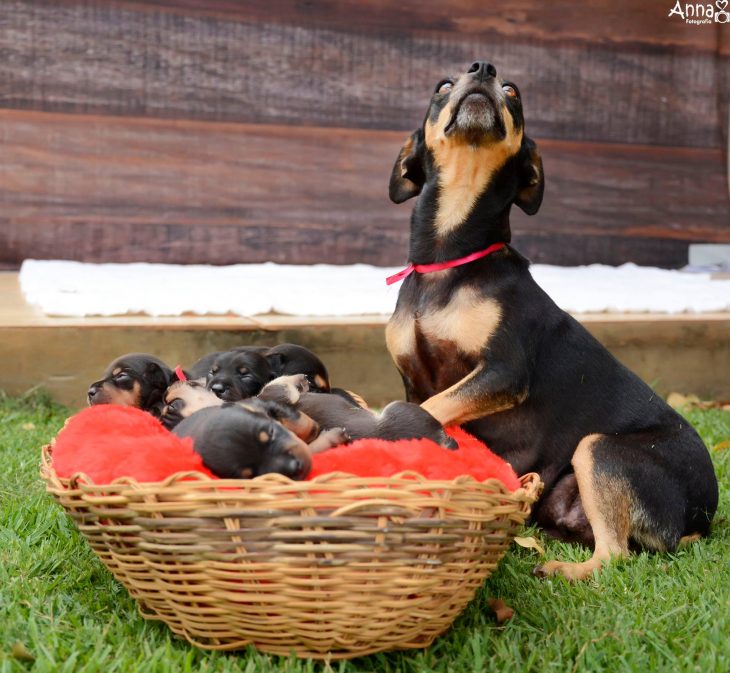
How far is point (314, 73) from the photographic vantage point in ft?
22.0

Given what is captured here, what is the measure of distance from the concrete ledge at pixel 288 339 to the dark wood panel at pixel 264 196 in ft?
4.29

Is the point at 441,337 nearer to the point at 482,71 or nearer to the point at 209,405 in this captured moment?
the point at 209,405

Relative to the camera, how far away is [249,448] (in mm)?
2146

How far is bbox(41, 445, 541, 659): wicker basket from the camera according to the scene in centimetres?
191

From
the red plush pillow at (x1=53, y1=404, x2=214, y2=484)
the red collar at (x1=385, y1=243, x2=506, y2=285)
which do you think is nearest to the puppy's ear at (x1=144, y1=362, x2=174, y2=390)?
the red plush pillow at (x1=53, y1=404, x2=214, y2=484)

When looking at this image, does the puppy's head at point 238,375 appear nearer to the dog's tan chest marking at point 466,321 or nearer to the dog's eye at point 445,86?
the dog's tan chest marking at point 466,321

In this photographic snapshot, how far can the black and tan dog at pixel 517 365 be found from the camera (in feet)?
9.14

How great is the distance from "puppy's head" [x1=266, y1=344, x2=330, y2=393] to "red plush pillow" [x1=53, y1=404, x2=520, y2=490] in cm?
99

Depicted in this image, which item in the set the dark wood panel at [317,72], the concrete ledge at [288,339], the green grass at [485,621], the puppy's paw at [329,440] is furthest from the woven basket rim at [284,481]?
the dark wood panel at [317,72]

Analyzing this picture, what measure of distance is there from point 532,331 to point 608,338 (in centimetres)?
221

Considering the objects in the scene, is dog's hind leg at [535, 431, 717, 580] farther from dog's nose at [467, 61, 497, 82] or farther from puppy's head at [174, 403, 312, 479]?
dog's nose at [467, 61, 497, 82]

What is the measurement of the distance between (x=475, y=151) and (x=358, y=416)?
89 cm

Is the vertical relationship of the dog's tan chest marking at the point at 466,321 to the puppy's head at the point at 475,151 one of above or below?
below

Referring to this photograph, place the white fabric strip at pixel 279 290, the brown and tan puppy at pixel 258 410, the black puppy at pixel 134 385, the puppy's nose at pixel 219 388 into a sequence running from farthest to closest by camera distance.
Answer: the white fabric strip at pixel 279 290
the black puppy at pixel 134 385
the puppy's nose at pixel 219 388
the brown and tan puppy at pixel 258 410
